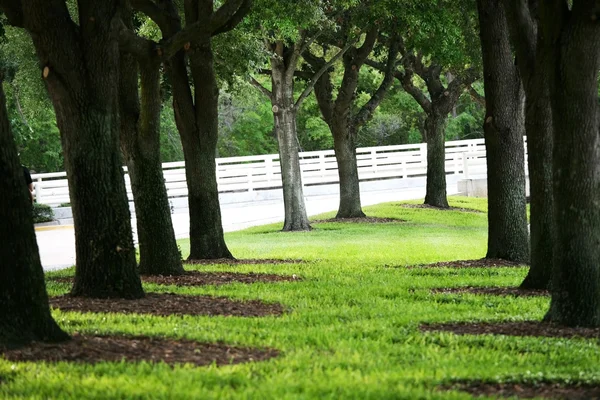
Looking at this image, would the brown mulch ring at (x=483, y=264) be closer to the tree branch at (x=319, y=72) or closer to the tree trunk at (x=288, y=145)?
the tree trunk at (x=288, y=145)

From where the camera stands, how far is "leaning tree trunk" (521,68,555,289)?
40.2 feet

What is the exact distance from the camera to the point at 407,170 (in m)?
48.0

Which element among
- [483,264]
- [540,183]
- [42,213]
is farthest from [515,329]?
[42,213]

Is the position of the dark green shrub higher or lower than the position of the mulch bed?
higher

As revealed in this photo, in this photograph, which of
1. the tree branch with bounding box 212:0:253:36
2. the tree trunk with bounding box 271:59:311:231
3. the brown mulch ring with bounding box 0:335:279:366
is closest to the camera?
the brown mulch ring with bounding box 0:335:279:366

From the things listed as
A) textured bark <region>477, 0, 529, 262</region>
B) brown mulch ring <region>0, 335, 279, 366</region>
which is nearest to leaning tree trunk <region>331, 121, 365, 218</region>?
textured bark <region>477, 0, 529, 262</region>

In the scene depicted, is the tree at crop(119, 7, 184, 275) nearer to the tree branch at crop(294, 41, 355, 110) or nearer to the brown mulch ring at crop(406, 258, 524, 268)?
the brown mulch ring at crop(406, 258, 524, 268)

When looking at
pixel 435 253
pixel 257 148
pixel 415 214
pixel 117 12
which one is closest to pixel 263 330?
pixel 117 12

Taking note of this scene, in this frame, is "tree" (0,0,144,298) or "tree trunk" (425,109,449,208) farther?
"tree trunk" (425,109,449,208)

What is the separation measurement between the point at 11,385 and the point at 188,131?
10.4 meters

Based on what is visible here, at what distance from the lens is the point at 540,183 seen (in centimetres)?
1267

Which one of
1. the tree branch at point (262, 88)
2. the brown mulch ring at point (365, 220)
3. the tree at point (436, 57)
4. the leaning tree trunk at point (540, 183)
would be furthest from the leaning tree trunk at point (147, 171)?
the brown mulch ring at point (365, 220)

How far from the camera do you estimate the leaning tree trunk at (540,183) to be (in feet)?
40.2

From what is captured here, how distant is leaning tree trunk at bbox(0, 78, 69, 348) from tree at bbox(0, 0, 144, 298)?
2.97 meters
